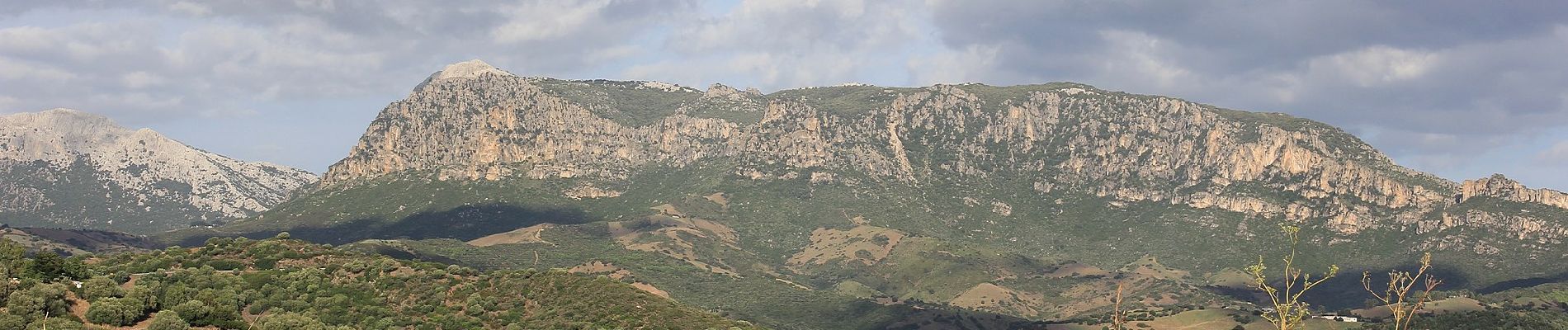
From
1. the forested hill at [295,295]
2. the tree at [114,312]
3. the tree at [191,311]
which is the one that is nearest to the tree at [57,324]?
the forested hill at [295,295]

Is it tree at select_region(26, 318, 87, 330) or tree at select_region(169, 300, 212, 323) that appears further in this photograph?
tree at select_region(169, 300, 212, 323)

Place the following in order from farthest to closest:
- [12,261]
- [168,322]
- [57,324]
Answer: [12,261]
[168,322]
[57,324]

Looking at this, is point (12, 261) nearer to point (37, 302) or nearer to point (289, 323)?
point (37, 302)

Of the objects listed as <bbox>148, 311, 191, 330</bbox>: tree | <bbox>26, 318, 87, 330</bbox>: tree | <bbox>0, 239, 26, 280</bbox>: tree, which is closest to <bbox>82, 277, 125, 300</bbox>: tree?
<bbox>0, 239, 26, 280</bbox>: tree

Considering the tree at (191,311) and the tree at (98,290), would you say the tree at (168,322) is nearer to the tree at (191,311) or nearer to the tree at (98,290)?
the tree at (191,311)

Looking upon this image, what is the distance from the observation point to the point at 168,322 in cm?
8938

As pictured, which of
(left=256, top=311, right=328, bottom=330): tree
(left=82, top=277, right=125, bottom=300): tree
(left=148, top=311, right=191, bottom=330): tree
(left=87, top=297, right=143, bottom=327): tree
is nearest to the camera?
(left=148, top=311, right=191, bottom=330): tree

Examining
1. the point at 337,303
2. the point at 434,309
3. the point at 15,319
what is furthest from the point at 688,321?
the point at 15,319

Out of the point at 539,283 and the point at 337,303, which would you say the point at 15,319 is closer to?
the point at 337,303

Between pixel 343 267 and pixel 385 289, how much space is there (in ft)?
24.4

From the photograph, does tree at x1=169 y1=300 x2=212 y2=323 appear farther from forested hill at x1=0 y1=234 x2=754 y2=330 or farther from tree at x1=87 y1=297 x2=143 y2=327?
tree at x1=87 y1=297 x2=143 y2=327

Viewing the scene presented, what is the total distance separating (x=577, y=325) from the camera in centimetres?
12094

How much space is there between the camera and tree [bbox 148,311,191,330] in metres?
88.6

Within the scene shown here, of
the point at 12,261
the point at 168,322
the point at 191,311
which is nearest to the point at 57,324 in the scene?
the point at 168,322
